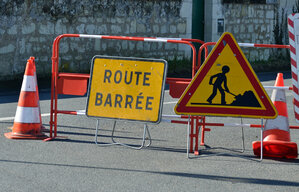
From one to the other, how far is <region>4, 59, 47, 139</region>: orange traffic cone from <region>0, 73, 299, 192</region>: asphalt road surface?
0.17 meters

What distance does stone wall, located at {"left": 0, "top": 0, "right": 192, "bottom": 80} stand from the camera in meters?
15.2

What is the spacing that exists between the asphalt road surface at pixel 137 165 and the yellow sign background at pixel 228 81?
0.69 metres

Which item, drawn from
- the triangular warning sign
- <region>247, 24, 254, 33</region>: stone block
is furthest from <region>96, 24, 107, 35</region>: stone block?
the triangular warning sign

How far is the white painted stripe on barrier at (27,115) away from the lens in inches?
322

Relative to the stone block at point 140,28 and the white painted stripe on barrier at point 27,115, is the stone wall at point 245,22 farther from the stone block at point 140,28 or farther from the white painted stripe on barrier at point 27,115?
the white painted stripe on barrier at point 27,115

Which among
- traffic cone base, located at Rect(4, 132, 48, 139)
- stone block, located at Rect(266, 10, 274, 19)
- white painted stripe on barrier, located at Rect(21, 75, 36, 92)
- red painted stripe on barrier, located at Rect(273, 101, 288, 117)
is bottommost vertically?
traffic cone base, located at Rect(4, 132, 48, 139)

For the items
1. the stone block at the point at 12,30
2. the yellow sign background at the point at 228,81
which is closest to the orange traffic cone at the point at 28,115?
the yellow sign background at the point at 228,81

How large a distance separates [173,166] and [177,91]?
1.25 metres

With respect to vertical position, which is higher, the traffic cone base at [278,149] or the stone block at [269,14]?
the stone block at [269,14]

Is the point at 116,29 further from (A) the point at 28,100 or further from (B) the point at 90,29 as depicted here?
(A) the point at 28,100

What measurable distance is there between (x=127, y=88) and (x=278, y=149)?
6.22ft

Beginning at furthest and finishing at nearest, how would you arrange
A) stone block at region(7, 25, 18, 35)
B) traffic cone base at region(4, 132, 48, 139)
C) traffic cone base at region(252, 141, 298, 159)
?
stone block at region(7, 25, 18, 35), traffic cone base at region(4, 132, 48, 139), traffic cone base at region(252, 141, 298, 159)

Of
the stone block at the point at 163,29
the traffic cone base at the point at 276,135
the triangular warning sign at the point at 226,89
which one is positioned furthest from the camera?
the stone block at the point at 163,29

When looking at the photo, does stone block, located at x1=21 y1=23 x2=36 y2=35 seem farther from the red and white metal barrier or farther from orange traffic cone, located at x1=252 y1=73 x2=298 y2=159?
the red and white metal barrier
